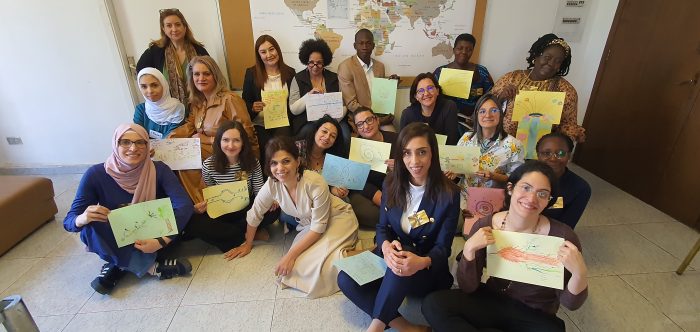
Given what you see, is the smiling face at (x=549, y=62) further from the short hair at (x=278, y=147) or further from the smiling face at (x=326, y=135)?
the short hair at (x=278, y=147)

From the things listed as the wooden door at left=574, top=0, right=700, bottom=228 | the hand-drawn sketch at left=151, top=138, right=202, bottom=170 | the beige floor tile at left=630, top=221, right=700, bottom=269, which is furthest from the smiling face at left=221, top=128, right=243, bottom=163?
the wooden door at left=574, top=0, right=700, bottom=228

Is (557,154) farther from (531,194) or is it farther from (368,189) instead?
(368,189)

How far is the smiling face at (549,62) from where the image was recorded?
2.46 metres

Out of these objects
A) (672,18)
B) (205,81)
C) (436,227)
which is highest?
(672,18)

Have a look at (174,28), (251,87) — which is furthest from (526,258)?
(174,28)

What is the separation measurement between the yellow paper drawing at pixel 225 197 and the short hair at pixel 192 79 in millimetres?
754

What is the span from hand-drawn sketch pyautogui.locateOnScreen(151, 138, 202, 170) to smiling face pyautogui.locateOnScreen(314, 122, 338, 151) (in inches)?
34.1

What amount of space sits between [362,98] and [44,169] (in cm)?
342

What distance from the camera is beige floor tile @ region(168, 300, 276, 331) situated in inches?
68.4

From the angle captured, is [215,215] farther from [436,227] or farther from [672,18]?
[672,18]

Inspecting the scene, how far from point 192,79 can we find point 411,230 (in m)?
1.94

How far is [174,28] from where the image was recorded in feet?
8.55

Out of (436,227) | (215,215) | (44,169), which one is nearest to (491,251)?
(436,227)

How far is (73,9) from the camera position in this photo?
2896 mm
